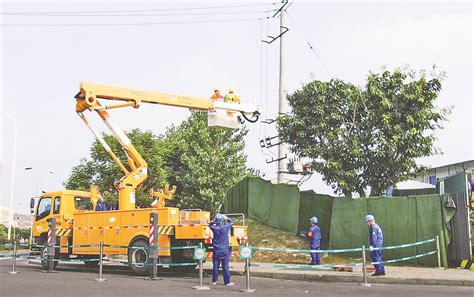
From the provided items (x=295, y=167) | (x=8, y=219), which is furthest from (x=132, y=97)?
(x=8, y=219)

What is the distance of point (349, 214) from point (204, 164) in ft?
65.4

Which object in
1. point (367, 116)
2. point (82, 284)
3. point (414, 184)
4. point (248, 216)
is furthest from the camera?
point (414, 184)

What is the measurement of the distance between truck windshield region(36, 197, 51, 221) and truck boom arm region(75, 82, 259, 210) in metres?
2.99

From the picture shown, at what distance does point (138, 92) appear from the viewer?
15.7 meters

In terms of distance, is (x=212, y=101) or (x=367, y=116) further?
(x=367, y=116)

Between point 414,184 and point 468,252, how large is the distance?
21.1 m

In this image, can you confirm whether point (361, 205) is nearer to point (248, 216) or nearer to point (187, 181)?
point (248, 216)

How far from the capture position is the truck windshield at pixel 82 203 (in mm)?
16764

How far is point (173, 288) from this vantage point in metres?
10.9

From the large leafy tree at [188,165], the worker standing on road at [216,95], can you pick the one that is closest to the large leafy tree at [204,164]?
the large leafy tree at [188,165]

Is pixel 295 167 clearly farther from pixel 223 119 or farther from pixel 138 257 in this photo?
pixel 138 257

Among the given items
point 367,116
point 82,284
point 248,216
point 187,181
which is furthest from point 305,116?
point 187,181

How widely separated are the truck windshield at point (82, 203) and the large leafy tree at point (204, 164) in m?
18.8

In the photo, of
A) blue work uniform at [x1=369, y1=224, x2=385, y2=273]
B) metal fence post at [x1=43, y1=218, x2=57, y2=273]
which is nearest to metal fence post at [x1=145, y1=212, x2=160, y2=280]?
metal fence post at [x1=43, y1=218, x2=57, y2=273]
